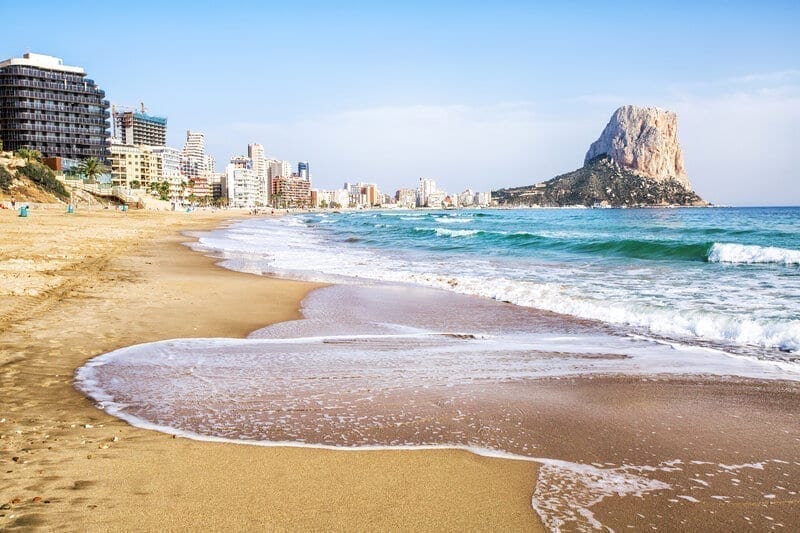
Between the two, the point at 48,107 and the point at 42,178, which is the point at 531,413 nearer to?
the point at 42,178

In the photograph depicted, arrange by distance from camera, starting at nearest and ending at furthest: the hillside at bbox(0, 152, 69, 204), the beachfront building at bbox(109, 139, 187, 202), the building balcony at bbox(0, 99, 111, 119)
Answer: the hillside at bbox(0, 152, 69, 204), the building balcony at bbox(0, 99, 111, 119), the beachfront building at bbox(109, 139, 187, 202)

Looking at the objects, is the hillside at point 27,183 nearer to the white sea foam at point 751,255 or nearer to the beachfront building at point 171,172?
the beachfront building at point 171,172

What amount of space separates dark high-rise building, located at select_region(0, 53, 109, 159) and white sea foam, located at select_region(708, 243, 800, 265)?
113m

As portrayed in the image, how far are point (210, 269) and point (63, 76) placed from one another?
373 ft

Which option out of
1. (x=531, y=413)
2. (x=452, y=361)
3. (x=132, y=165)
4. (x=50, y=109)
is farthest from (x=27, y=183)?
(x=531, y=413)

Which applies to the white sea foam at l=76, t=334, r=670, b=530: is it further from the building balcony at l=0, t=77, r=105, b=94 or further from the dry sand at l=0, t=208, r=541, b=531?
the building balcony at l=0, t=77, r=105, b=94

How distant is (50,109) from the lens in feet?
346

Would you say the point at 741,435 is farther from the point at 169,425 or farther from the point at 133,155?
the point at 133,155

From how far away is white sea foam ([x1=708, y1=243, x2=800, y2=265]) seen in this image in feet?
64.6

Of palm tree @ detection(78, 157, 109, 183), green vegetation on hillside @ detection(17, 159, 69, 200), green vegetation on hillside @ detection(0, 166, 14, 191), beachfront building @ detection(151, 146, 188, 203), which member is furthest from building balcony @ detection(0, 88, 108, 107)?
green vegetation on hillside @ detection(0, 166, 14, 191)

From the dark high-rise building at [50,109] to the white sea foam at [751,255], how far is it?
11335 cm

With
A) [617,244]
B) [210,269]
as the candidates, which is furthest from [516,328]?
[617,244]

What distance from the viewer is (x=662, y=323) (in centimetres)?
889

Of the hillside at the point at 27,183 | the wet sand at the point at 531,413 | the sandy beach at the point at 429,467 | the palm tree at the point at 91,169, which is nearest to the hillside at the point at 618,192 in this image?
the palm tree at the point at 91,169
